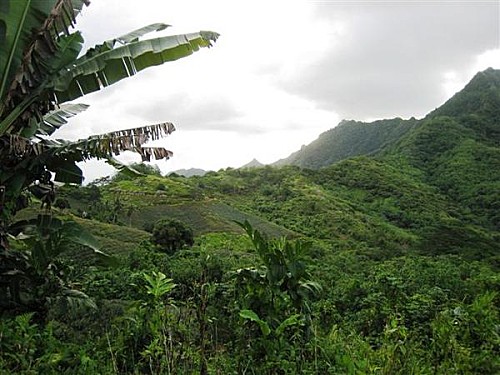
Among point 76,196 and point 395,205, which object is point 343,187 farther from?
point 76,196

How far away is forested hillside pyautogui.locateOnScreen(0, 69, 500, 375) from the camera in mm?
2949

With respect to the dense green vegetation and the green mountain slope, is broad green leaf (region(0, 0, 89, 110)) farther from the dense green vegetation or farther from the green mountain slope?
the green mountain slope

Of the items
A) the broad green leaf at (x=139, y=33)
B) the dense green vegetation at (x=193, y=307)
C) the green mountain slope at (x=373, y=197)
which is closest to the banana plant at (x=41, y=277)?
the dense green vegetation at (x=193, y=307)

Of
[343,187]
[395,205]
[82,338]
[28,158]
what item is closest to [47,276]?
[82,338]

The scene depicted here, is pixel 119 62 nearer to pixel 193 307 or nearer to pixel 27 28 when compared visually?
pixel 27 28

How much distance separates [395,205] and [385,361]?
143ft

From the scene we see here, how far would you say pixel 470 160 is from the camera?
5381 centimetres

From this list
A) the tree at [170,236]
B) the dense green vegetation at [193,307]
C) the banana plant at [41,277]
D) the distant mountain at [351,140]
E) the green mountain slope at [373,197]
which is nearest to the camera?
the dense green vegetation at [193,307]

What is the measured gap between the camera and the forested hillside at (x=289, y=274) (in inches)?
116

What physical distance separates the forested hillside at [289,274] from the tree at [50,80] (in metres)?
0.56

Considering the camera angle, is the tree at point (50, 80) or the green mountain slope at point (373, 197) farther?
the green mountain slope at point (373, 197)

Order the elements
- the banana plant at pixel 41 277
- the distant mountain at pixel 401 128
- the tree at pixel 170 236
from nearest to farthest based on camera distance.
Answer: the banana plant at pixel 41 277, the tree at pixel 170 236, the distant mountain at pixel 401 128

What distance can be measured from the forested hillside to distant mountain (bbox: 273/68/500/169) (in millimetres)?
2221

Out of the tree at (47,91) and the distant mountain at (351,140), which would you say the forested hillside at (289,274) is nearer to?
the tree at (47,91)
